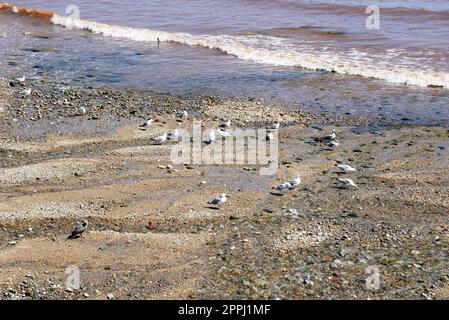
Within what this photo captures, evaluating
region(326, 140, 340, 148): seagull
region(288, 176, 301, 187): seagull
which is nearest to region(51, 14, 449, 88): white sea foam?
region(326, 140, 340, 148): seagull

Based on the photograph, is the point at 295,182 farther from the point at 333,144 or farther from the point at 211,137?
the point at 211,137

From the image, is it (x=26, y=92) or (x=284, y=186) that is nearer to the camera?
(x=284, y=186)

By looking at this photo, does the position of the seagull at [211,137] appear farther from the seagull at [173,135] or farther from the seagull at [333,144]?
the seagull at [333,144]

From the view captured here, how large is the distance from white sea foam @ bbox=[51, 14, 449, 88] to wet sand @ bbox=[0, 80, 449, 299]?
3.79 metres

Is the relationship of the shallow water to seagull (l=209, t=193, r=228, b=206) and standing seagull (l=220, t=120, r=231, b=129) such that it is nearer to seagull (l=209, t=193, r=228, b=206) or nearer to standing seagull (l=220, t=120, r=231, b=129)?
standing seagull (l=220, t=120, r=231, b=129)

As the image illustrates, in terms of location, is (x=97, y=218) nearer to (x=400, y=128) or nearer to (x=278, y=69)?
(x=400, y=128)

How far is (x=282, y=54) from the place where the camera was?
16969 millimetres

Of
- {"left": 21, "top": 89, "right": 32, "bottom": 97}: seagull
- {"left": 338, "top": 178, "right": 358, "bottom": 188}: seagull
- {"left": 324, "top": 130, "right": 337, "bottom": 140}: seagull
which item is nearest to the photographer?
{"left": 338, "top": 178, "right": 358, "bottom": 188}: seagull

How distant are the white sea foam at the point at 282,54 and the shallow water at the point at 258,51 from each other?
3 centimetres

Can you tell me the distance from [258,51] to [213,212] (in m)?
9.95

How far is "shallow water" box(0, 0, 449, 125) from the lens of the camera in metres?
13.4

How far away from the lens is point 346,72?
49.6ft

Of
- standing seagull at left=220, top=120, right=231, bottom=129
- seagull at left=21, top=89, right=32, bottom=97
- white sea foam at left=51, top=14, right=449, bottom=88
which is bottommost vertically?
standing seagull at left=220, top=120, right=231, bottom=129

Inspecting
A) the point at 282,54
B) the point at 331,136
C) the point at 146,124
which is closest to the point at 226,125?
the point at 146,124
